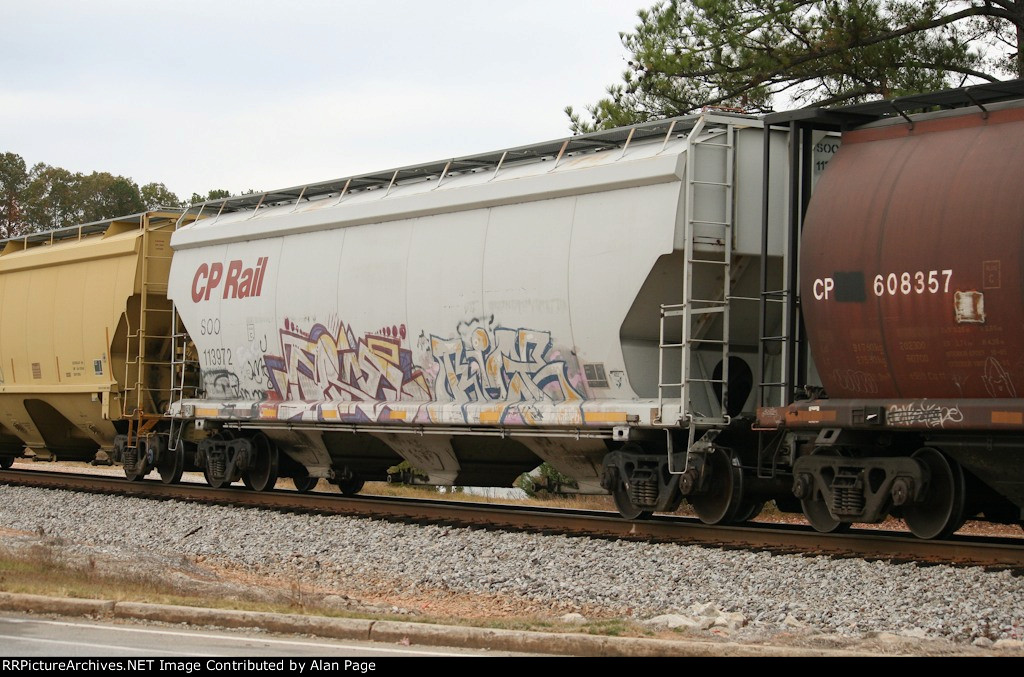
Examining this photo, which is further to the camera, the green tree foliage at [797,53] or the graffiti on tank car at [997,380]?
the green tree foliage at [797,53]

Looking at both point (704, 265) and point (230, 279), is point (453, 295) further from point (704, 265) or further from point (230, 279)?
point (230, 279)

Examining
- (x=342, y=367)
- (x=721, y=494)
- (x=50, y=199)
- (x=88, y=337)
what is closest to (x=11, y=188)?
(x=50, y=199)

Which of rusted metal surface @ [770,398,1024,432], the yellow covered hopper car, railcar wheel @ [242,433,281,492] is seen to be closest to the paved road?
rusted metal surface @ [770,398,1024,432]

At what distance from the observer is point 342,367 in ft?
56.6

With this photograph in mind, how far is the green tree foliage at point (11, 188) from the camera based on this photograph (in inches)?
3125

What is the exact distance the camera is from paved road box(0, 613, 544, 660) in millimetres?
7328

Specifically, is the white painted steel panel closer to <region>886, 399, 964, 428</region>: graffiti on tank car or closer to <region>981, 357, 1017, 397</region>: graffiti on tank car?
<region>886, 399, 964, 428</region>: graffiti on tank car

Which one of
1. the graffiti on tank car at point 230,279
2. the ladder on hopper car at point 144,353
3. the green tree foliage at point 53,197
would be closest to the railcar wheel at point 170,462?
the ladder on hopper car at point 144,353

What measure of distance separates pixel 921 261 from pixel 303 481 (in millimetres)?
12258

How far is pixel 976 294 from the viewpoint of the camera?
10.3 meters

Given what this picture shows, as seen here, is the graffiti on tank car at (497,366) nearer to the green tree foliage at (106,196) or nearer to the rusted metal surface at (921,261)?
the rusted metal surface at (921,261)

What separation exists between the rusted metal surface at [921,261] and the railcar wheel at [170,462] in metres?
12.2

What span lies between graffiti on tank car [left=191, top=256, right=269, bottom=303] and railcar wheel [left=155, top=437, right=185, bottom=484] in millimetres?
2616

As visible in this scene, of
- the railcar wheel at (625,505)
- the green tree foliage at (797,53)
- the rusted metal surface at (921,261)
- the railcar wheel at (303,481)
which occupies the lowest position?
the railcar wheel at (303,481)
